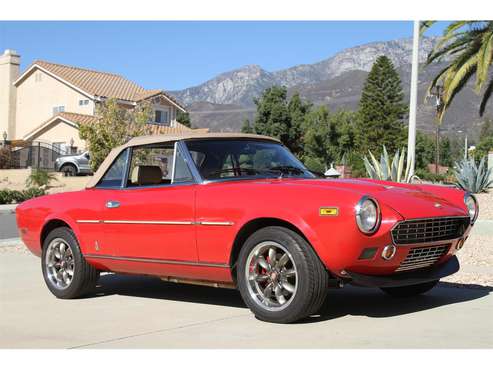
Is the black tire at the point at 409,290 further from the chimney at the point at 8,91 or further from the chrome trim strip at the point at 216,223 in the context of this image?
the chimney at the point at 8,91

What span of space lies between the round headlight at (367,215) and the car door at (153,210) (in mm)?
1499

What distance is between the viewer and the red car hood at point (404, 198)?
18.4 ft

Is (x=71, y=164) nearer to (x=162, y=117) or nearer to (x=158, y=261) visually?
(x=162, y=117)

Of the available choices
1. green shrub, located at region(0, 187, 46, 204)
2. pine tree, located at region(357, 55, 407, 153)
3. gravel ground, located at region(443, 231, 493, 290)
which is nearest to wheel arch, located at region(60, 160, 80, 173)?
green shrub, located at region(0, 187, 46, 204)

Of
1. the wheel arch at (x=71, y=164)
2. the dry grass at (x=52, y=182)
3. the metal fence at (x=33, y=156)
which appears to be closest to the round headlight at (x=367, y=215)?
the dry grass at (x=52, y=182)

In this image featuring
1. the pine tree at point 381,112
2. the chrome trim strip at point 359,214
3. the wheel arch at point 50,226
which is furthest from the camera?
the pine tree at point 381,112

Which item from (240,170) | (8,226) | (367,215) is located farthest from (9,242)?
(367,215)

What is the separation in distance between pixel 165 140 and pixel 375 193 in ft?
7.13

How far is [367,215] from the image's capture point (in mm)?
5375

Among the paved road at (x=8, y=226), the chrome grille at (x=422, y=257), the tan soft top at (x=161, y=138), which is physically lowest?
the paved road at (x=8, y=226)

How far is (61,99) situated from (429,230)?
4797cm

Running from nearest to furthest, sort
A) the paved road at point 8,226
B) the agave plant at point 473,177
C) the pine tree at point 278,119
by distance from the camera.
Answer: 1. the paved road at point 8,226
2. the agave plant at point 473,177
3. the pine tree at point 278,119
